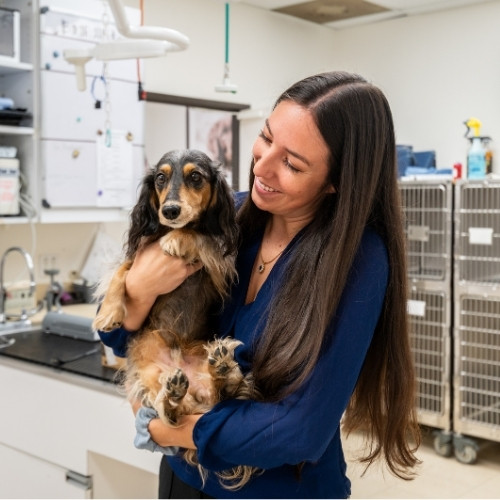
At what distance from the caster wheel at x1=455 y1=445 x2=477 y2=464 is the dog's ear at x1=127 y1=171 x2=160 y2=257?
2958 millimetres

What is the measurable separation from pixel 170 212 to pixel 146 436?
0.45 m

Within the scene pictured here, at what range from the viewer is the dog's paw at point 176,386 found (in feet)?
4.31

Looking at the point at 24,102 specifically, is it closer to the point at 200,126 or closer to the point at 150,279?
the point at 200,126

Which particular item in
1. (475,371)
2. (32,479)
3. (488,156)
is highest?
(488,156)

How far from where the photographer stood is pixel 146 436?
1326 mm

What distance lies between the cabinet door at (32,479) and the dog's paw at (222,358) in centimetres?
145

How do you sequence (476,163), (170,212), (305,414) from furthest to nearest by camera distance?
(476,163) < (170,212) < (305,414)

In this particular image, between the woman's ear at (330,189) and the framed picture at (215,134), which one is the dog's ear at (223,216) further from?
the framed picture at (215,134)

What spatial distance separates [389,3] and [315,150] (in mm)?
4508

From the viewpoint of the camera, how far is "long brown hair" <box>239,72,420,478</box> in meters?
1.20

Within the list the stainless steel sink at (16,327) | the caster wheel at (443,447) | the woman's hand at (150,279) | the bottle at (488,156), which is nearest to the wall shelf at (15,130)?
the stainless steel sink at (16,327)

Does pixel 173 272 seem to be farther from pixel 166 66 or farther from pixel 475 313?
pixel 166 66

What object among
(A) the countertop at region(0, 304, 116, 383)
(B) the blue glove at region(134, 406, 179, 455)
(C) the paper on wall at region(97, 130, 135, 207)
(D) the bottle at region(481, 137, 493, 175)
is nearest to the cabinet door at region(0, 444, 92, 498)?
(A) the countertop at region(0, 304, 116, 383)

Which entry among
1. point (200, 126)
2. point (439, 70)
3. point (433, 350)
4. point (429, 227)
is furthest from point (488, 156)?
point (200, 126)
